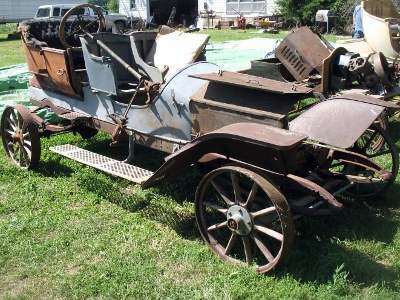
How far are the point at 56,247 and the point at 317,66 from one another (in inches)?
174

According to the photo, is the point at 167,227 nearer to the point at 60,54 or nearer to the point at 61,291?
the point at 61,291

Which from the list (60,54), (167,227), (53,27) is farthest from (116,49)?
(167,227)

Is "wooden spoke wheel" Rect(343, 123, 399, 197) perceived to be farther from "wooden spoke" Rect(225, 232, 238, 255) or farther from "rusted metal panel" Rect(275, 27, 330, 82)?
"rusted metal panel" Rect(275, 27, 330, 82)

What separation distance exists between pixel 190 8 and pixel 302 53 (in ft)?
97.6

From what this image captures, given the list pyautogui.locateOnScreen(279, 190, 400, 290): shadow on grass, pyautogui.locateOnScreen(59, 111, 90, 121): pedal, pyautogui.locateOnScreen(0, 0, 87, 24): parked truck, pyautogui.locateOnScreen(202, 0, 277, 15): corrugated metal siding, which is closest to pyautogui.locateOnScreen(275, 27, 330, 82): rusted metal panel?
pyautogui.locateOnScreen(279, 190, 400, 290): shadow on grass

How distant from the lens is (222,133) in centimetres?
324

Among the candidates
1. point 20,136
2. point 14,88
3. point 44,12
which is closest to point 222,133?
Answer: point 20,136

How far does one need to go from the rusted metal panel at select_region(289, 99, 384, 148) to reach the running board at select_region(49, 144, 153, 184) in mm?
1442

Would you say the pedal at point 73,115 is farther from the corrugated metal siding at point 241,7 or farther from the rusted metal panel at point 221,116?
the corrugated metal siding at point 241,7

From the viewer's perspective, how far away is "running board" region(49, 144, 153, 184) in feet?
13.8

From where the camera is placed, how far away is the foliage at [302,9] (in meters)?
21.8

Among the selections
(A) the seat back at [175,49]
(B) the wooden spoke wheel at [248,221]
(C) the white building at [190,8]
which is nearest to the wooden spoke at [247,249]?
(B) the wooden spoke wheel at [248,221]

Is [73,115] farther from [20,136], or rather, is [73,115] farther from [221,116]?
[221,116]

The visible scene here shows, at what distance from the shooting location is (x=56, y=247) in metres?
3.86
